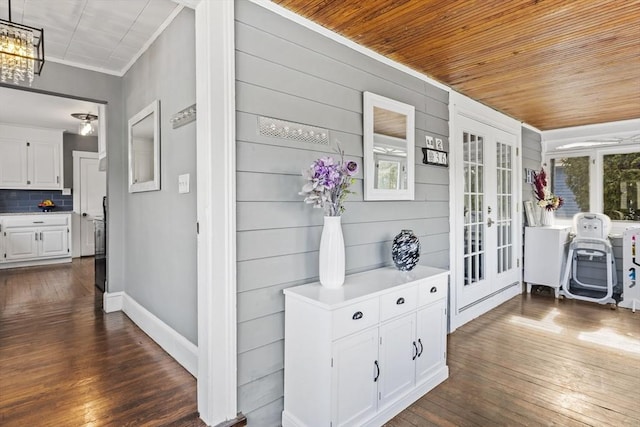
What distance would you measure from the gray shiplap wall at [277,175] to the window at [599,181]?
14.3 feet

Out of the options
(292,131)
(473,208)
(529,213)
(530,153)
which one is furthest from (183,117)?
(530,153)

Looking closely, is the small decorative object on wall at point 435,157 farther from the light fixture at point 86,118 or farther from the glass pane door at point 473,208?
the light fixture at point 86,118

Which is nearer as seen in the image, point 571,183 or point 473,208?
point 473,208

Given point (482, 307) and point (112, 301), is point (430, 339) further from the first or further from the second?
point (112, 301)

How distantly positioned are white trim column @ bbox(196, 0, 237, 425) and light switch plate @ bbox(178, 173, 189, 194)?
0.61 m

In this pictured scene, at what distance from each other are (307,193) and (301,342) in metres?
0.83

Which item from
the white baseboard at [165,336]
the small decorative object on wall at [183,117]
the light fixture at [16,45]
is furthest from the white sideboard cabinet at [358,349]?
the light fixture at [16,45]

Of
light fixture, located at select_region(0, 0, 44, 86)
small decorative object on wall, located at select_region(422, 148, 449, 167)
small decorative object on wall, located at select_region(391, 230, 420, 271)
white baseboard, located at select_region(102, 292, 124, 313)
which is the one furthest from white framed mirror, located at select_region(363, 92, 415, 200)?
white baseboard, located at select_region(102, 292, 124, 313)

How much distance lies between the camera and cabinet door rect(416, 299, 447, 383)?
2332 mm

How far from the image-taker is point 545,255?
4785 mm

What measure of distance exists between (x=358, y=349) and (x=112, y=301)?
2.91 meters

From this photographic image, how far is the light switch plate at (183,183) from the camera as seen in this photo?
237 cm

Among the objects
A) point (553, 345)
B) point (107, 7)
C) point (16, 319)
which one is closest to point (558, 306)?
point (553, 345)

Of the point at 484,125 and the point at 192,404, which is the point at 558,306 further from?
the point at 192,404
